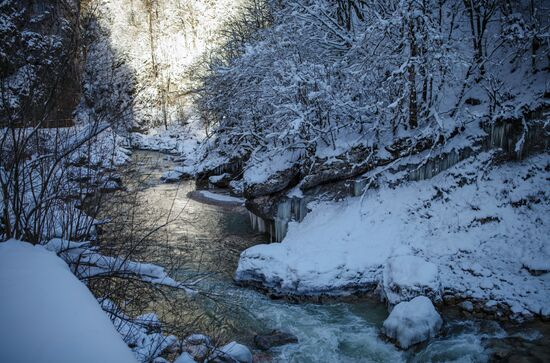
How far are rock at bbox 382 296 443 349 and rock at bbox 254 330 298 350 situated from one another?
5.68ft

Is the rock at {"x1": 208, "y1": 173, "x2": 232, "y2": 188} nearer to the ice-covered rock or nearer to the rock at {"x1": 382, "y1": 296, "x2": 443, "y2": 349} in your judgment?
the ice-covered rock

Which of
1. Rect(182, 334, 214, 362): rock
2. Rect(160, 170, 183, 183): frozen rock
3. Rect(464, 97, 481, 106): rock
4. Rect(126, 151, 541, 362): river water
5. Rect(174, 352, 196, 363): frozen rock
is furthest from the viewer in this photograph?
Rect(160, 170, 183, 183): frozen rock

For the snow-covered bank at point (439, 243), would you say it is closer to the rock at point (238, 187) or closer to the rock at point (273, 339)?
the rock at point (273, 339)

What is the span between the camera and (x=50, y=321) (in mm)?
1732

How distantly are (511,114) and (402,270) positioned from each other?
4.99 meters

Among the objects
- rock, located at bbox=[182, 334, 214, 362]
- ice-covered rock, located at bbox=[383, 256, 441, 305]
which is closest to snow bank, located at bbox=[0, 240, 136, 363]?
rock, located at bbox=[182, 334, 214, 362]

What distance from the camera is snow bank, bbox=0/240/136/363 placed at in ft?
5.07

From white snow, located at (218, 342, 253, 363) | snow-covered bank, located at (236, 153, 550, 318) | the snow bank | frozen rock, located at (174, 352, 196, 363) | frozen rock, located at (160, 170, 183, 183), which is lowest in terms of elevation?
white snow, located at (218, 342, 253, 363)

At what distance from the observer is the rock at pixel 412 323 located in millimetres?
6305

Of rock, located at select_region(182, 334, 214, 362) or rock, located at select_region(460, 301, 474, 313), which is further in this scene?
rock, located at select_region(460, 301, 474, 313)

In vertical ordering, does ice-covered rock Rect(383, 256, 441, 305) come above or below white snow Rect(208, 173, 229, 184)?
below

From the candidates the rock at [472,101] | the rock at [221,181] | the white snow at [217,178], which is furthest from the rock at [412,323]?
the white snow at [217,178]

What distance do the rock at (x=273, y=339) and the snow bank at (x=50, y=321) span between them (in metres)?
4.96

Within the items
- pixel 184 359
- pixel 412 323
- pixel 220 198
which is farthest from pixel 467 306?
pixel 220 198
